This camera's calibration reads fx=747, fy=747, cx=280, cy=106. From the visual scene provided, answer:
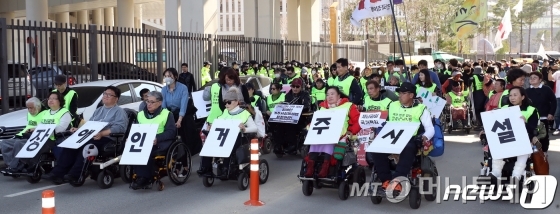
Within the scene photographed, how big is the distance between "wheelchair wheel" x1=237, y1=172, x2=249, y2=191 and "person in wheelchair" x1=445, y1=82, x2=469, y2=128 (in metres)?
8.78

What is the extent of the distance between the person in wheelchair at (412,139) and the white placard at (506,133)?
72 centimetres

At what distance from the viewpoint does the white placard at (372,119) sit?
35.4 feet

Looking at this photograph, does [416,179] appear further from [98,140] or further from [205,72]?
[205,72]

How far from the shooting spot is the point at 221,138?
33.6ft

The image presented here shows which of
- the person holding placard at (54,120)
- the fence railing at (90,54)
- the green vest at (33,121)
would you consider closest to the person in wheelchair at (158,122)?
the person holding placard at (54,120)

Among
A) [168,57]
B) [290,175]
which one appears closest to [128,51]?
[168,57]

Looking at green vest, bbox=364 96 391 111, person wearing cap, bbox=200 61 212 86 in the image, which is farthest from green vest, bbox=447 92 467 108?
person wearing cap, bbox=200 61 212 86

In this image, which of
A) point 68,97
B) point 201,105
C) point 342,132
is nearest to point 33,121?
point 68,97

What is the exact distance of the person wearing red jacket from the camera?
31.5 ft

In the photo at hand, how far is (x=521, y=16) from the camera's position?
83.4 metres

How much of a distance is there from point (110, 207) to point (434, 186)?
4.10 m

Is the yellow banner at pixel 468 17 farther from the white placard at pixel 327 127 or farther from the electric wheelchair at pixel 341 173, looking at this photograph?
the electric wheelchair at pixel 341 173

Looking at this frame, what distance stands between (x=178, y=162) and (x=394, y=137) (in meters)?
3.52

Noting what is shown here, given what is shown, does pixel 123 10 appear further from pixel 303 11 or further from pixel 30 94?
pixel 30 94
